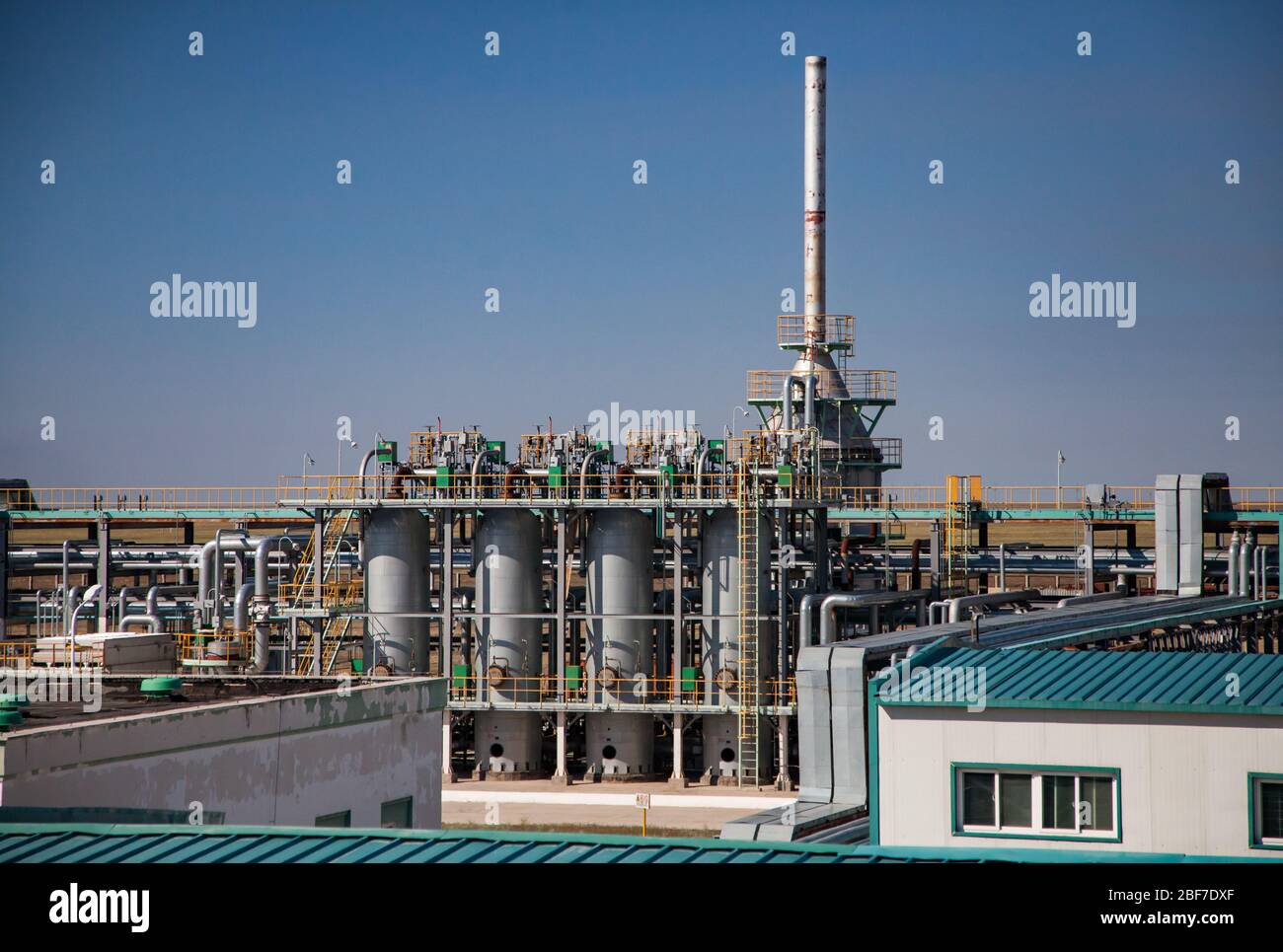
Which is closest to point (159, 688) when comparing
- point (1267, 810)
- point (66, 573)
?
point (1267, 810)

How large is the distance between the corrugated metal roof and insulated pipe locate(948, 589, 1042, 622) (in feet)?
44.9

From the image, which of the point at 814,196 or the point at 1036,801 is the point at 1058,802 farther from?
the point at 814,196

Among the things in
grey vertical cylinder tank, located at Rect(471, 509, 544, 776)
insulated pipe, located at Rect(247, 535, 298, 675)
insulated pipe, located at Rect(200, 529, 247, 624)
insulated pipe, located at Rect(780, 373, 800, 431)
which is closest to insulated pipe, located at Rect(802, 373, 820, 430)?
insulated pipe, located at Rect(780, 373, 800, 431)

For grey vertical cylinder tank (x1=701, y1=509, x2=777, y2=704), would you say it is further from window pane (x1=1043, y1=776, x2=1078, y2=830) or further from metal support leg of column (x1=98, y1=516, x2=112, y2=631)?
window pane (x1=1043, y1=776, x2=1078, y2=830)

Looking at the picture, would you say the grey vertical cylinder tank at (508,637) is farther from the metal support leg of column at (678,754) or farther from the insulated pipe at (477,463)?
the metal support leg of column at (678,754)

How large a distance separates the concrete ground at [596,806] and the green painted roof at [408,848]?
67.2 ft

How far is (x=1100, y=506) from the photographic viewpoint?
149 ft

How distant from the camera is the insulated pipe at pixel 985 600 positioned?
109ft

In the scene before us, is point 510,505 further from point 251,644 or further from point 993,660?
point 993,660

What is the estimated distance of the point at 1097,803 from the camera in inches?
662

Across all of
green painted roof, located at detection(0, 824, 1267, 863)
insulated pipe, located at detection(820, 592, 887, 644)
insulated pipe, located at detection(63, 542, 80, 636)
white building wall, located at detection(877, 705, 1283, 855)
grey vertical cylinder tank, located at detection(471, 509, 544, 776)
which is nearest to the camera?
green painted roof, located at detection(0, 824, 1267, 863)

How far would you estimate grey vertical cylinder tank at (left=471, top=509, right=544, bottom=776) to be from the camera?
4003 centimetres
